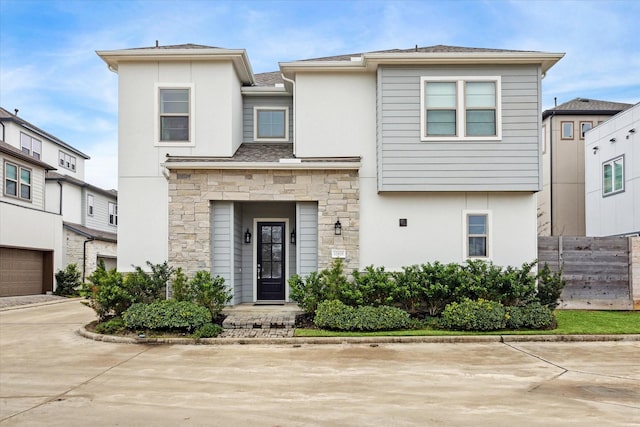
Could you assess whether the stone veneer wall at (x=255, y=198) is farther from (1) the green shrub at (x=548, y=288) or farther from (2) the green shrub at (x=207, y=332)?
(1) the green shrub at (x=548, y=288)

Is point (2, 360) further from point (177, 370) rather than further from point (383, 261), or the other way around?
point (383, 261)

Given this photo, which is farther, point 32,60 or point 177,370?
point 32,60

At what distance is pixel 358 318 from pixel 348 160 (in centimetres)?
387

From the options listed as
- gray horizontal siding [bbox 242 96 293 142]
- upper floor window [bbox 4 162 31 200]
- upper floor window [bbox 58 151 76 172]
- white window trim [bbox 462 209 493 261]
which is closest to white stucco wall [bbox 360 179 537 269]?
white window trim [bbox 462 209 493 261]

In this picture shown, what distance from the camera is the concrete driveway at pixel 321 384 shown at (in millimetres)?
5707

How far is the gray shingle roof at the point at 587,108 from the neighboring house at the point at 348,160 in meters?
13.8

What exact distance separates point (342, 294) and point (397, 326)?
1357 mm

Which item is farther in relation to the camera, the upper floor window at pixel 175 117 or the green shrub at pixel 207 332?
the upper floor window at pixel 175 117

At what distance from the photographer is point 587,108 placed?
2580 cm

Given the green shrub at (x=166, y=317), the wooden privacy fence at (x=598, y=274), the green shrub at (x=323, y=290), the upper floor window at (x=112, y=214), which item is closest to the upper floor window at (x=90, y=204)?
the upper floor window at (x=112, y=214)

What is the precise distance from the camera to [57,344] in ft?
35.2

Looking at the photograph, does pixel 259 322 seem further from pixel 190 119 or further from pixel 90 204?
pixel 90 204

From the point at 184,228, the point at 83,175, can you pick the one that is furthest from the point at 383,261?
the point at 83,175

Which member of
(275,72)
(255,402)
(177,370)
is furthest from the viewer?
(275,72)
